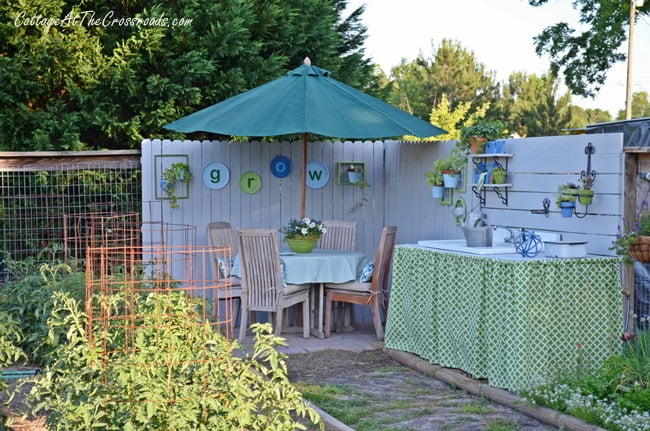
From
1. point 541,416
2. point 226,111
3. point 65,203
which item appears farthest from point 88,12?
point 541,416

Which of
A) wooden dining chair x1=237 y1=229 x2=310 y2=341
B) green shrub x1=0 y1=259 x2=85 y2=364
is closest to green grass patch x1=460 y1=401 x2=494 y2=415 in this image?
wooden dining chair x1=237 y1=229 x2=310 y2=341

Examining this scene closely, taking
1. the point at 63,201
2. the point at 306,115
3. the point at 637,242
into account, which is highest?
the point at 306,115

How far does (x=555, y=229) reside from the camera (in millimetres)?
6000

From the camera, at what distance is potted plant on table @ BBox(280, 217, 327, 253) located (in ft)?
24.6

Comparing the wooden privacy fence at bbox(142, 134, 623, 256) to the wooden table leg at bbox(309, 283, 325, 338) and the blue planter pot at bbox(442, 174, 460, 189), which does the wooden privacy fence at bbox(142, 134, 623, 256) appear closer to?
the blue planter pot at bbox(442, 174, 460, 189)

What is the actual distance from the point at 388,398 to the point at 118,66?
582 cm

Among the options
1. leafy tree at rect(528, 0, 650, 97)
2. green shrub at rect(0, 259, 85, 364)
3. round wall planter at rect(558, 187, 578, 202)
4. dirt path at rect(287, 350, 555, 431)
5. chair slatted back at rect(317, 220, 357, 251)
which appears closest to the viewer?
dirt path at rect(287, 350, 555, 431)

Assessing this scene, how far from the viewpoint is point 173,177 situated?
25.8 feet

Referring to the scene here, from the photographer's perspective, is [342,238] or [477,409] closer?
[477,409]

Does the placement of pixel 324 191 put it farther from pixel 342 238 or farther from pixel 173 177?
pixel 173 177

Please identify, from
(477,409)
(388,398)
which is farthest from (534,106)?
(477,409)

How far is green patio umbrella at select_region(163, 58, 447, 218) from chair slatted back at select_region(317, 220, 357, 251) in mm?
656

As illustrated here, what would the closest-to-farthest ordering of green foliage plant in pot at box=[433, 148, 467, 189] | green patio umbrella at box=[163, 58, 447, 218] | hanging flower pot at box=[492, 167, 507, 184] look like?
hanging flower pot at box=[492, 167, 507, 184] → green patio umbrella at box=[163, 58, 447, 218] → green foliage plant in pot at box=[433, 148, 467, 189]

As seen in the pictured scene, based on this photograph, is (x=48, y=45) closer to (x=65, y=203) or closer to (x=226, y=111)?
(x=65, y=203)
